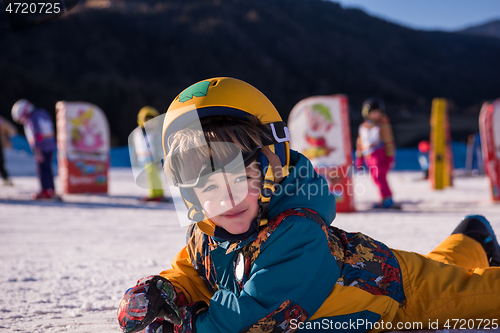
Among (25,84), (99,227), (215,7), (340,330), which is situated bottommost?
(99,227)

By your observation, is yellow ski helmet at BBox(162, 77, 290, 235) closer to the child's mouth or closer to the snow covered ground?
the child's mouth

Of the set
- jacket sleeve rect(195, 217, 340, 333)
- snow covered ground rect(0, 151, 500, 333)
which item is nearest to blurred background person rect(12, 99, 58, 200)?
snow covered ground rect(0, 151, 500, 333)

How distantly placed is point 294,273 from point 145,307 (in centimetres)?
49

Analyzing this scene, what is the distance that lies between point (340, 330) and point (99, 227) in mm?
3785

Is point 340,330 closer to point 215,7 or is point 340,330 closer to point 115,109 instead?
point 115,109

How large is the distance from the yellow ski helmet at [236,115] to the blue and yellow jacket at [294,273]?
6 cm

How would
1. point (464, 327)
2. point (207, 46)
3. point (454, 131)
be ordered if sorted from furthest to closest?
point (207, 46) < point (454, 131) < point (464, 327)

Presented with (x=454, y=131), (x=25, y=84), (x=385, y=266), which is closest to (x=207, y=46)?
(x=25, y=84)

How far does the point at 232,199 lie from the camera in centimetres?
128

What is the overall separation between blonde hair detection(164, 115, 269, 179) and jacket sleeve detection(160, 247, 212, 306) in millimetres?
462

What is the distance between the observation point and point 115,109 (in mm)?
23484

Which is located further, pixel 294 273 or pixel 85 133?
pixel 85 133

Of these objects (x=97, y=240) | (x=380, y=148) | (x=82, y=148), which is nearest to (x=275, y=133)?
(x=97, y=240)

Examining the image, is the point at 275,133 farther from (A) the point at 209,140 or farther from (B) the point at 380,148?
(B) the point at 380,148
